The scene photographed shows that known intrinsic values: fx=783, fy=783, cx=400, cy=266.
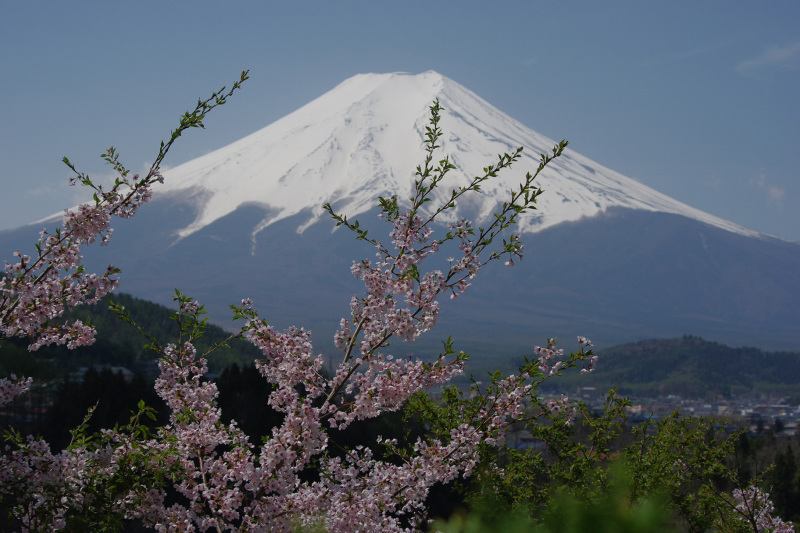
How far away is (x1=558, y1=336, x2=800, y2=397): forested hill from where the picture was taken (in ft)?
555

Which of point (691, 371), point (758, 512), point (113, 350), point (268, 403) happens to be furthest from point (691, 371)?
point (268, 403)

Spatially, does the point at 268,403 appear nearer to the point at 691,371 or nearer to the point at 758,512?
the point at 758,512

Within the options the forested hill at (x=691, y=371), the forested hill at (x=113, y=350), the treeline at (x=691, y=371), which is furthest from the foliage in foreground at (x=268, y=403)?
the forested hill at (x=691, y=371)

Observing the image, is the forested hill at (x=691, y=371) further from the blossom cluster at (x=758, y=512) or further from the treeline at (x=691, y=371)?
the blossom cluster at (x=758, y=512)

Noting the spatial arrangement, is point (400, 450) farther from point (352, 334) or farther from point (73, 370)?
point (73, 370)

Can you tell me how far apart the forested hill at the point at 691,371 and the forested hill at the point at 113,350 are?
4240 inches

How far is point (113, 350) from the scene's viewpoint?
5994 cm

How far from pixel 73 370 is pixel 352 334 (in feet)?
151

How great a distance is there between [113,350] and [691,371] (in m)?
151

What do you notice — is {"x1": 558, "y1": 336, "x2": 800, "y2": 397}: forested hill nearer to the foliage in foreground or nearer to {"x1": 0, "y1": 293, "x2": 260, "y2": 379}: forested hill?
{"x1": 0, "y1": 293, "x2": 260, "y2": 379}: forested hill

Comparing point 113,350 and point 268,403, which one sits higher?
point 113,350

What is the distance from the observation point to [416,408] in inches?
296

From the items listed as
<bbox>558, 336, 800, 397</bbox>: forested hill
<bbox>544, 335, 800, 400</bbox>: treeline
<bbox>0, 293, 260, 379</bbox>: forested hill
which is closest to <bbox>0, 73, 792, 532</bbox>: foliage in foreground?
<bbox>0, 293, 260, 379</bbox>: forested hill

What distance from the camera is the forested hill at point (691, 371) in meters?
169
